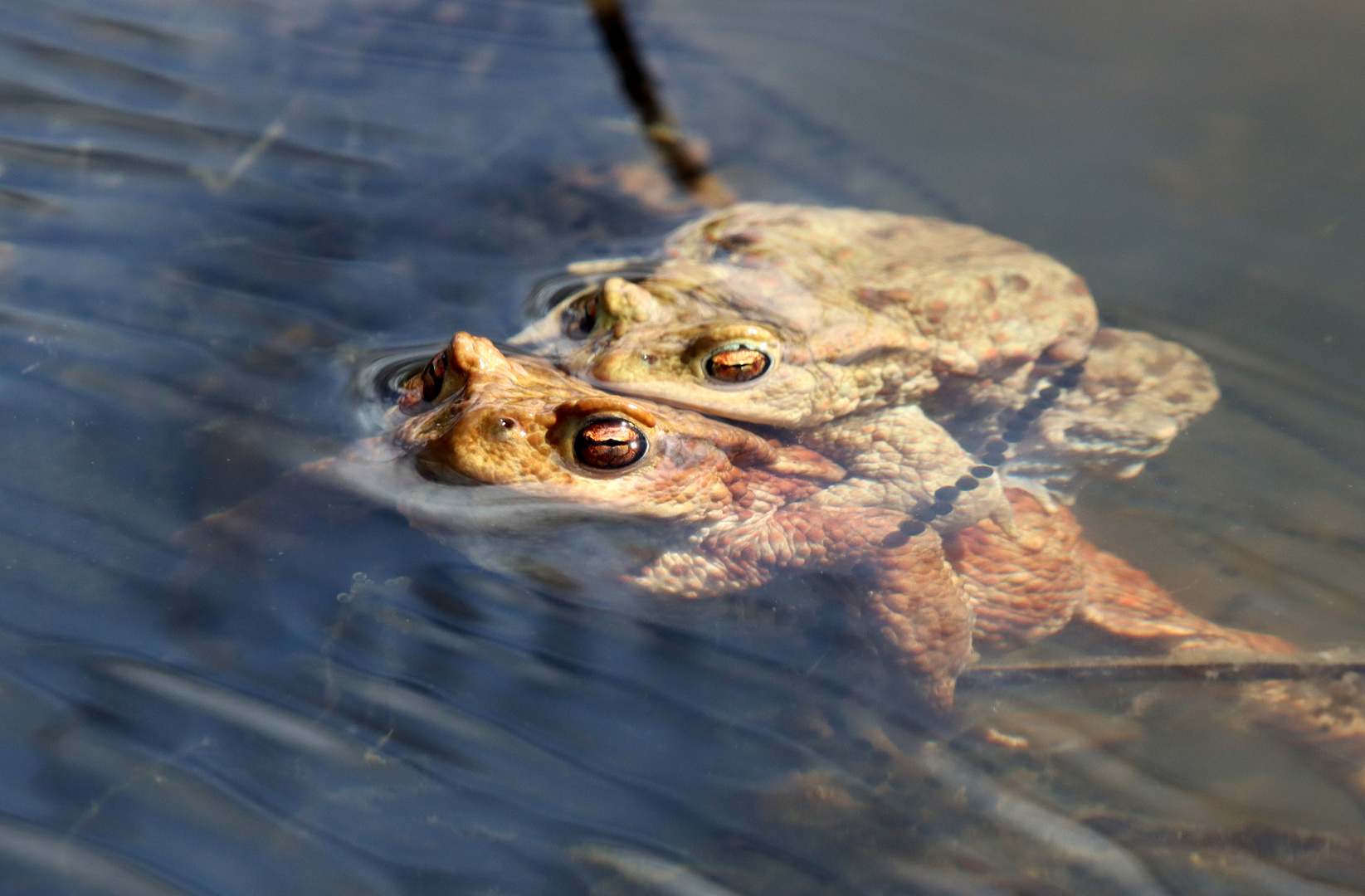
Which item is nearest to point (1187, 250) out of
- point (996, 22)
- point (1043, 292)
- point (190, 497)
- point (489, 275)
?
point (1043, 292)

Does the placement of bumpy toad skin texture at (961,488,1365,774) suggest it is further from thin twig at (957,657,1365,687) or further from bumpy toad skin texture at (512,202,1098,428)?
bumpy toad skin texture at (512,202,1098,428)

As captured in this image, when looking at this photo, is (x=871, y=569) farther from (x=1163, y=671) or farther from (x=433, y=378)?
(x=433, y=378)

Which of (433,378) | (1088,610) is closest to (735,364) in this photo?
(433,378)

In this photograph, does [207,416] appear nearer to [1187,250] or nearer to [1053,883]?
[1053,883]

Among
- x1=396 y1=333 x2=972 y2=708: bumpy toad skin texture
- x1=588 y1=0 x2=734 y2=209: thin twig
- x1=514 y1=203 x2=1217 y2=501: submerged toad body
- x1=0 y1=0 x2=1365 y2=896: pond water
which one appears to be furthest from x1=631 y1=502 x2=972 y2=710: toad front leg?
x1=588 y1=0 x2=734 y2=209: thin twig

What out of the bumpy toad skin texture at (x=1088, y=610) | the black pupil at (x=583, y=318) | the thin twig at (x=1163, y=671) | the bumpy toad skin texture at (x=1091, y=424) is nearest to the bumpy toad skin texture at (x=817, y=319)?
the black pupil at (x=583, y=318)

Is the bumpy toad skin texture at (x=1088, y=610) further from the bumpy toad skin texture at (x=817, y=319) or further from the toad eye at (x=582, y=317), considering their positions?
the toad eye at (x=582, y=317)
